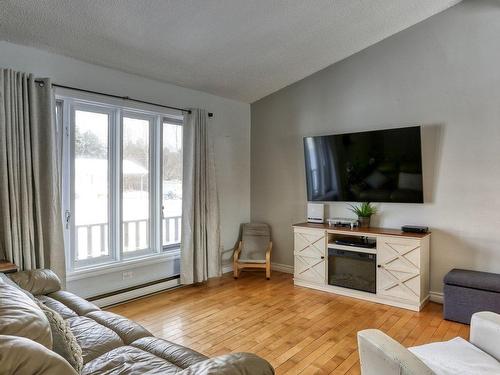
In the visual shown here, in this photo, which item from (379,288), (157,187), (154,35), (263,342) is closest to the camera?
(263,342)

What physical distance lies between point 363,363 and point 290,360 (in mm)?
1071

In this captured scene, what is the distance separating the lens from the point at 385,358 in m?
1.42

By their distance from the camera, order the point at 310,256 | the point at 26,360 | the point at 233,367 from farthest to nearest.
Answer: the point at 310,256 → the point at 233,367 → the point at 26,360

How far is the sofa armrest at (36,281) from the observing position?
2.51 m

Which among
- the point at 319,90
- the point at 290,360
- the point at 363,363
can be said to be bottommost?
the point at 290,360

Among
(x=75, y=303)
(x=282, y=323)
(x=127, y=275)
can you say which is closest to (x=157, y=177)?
(x=127, y=275)

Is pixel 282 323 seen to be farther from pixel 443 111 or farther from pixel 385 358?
pixel 443 111

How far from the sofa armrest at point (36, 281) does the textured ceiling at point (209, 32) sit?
6.53 ft

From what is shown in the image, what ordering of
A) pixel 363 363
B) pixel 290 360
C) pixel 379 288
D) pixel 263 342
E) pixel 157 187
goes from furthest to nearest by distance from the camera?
pixel 157 187, pixel 379 288, pixel 263 342, pixel 290 360, pixel 363 363

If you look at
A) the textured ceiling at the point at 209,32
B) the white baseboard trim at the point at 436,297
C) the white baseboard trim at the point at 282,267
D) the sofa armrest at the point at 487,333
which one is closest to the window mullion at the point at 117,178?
the textured ceiling at the point at 209,32

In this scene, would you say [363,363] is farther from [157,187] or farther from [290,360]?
[157,187]

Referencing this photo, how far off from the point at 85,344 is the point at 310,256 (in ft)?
9.68

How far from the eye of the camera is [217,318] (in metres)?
3.35

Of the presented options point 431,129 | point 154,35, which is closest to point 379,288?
point 431,129
